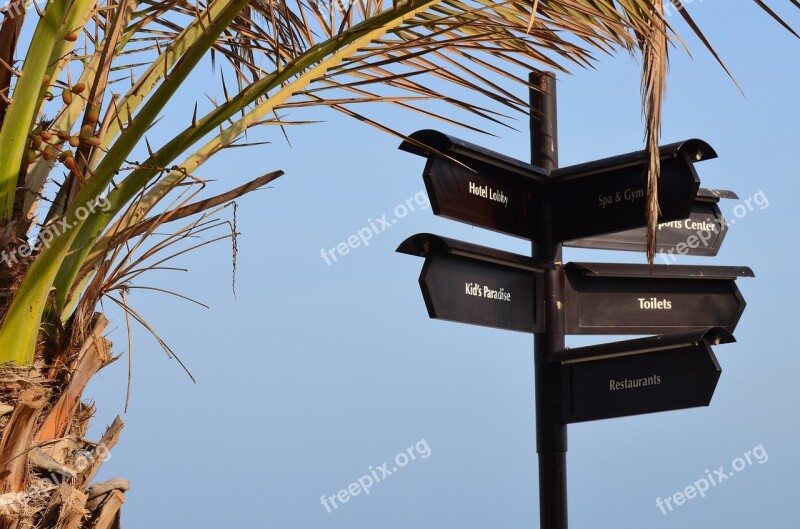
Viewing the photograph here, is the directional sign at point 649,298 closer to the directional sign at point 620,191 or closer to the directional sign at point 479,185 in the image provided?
the directional sign at point 620,191

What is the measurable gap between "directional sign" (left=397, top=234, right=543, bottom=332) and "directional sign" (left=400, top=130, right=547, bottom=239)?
122mm

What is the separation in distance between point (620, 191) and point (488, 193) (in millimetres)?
523

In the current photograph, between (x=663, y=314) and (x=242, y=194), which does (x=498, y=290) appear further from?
(x=242, y=194)

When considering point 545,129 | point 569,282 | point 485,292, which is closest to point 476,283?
point 485,292

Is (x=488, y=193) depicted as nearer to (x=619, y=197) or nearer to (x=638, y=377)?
(x=619, y=197)

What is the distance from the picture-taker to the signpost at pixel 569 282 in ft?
10.9

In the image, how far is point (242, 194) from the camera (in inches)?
87.4

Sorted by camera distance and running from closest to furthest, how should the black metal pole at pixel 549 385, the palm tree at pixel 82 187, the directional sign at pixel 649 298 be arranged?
the palm tree at pixel 82 187 < the black metal pole at pixel 549 385 < the directional sign at pixel 649 298

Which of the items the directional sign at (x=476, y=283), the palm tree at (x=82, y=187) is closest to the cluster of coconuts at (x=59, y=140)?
the palm tree at (x=82, y=187)

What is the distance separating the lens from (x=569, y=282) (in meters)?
3.59

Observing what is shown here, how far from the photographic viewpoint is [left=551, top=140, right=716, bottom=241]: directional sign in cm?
339

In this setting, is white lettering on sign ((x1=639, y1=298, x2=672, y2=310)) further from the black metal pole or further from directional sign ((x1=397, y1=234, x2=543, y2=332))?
directional sign ((x1=397, y1=234, x2=543, y2=332))

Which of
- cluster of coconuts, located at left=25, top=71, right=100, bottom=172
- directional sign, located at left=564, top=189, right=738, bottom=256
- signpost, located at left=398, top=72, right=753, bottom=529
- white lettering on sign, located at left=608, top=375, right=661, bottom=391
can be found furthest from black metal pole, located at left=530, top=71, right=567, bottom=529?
cluster of coconuts, located at left=25, top=71, right=100, bottom=172

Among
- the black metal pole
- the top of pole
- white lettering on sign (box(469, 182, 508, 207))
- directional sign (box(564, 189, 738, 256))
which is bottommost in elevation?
the black metal pole
